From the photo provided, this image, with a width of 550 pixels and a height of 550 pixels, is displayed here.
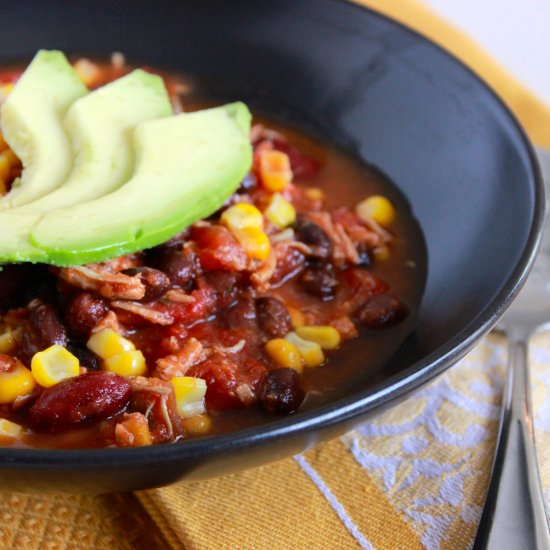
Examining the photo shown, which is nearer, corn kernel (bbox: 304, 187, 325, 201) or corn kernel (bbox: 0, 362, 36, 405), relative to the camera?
corn kernel (bbox: 0, 362, 36, 405)

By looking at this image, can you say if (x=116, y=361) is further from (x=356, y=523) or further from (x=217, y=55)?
(x=217, y=55)

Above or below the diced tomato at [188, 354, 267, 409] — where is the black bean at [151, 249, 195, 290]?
above

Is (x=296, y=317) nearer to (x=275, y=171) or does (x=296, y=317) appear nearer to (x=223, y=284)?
(x=223, y=284)

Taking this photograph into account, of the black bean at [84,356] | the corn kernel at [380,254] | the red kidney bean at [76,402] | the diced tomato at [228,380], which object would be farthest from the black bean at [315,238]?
the red kidney bean at [76,402]

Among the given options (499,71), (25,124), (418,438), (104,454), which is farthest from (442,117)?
(104,454)

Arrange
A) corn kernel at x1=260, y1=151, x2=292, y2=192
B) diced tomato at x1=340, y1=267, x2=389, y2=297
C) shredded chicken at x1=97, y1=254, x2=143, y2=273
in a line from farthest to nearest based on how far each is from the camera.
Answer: corn kernel at x1=260, y1=151, x2=292, y2=192, diced tomato at x1=340, y1=267, x2=389, y2=297, shredded chicken at x1=97, y1=254, x2=143, y2=273

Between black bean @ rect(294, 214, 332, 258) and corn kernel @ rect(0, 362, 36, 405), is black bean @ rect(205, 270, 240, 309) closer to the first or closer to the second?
black bean @ rect(294, 214, 332, 258)

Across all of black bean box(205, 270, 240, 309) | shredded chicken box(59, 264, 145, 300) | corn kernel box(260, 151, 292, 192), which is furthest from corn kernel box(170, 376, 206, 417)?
corn kernel box(260, 151, 292, 192)

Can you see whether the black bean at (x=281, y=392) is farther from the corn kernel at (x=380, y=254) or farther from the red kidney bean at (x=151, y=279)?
the corn kernel at (x=380, y=254)
